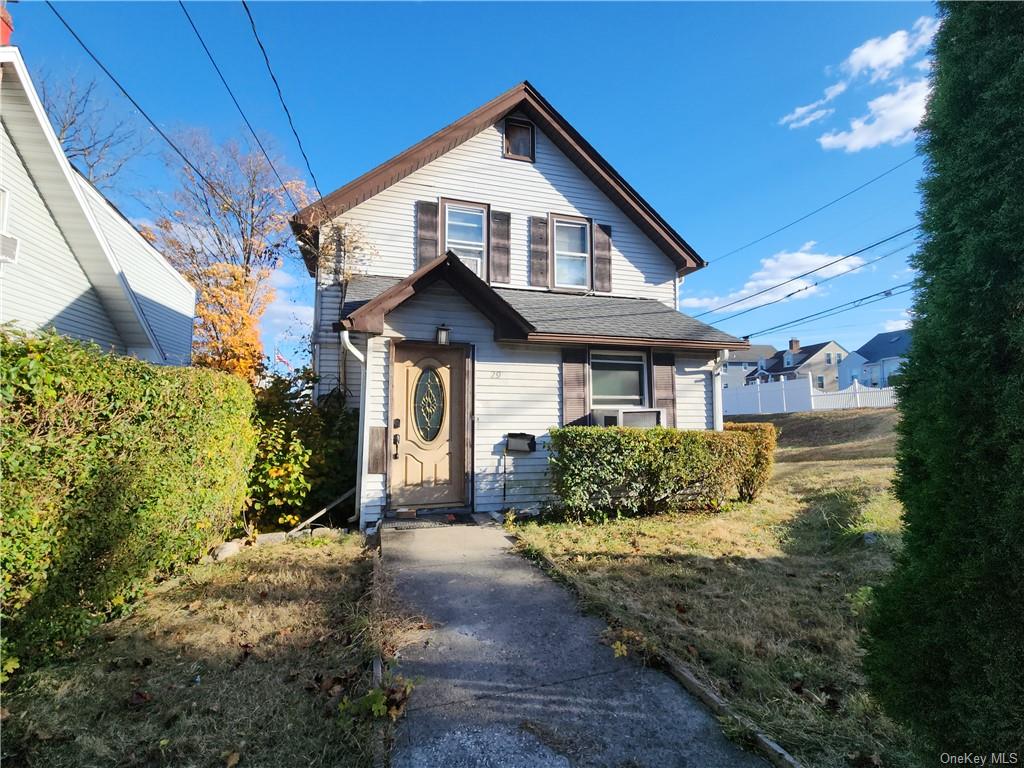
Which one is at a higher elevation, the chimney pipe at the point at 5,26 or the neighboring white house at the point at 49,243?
the chimney pipe at the point at 5,26

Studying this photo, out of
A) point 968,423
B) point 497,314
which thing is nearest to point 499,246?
point 497,314

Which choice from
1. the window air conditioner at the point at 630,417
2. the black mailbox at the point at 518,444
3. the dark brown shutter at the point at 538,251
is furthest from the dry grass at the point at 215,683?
the dark brown shutter at the point at 538,251

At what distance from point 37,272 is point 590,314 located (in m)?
9.30

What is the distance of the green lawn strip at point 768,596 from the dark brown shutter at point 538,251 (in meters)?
4.87

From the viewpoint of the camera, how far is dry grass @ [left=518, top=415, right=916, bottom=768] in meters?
2.50

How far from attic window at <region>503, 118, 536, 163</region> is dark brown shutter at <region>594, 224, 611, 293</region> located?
2.05 meters

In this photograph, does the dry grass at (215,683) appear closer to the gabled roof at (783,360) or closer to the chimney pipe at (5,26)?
the chimney pipe at (5,26)

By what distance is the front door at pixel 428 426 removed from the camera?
704cm

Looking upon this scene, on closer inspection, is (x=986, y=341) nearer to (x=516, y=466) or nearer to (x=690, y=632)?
(x=690, y=632)

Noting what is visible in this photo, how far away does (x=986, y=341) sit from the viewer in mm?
1805

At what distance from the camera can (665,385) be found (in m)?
8.38

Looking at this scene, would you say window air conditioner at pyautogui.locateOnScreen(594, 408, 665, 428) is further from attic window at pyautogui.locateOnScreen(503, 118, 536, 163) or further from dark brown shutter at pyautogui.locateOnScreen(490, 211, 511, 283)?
attic window at pyautogui.locateOnScreen(503, 118, 536, 163)

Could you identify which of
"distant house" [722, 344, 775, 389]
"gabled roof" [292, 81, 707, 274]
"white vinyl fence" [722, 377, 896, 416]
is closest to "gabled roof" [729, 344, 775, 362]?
"distant house" [722, 344, 775, 389]

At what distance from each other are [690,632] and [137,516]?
437 centimetres
